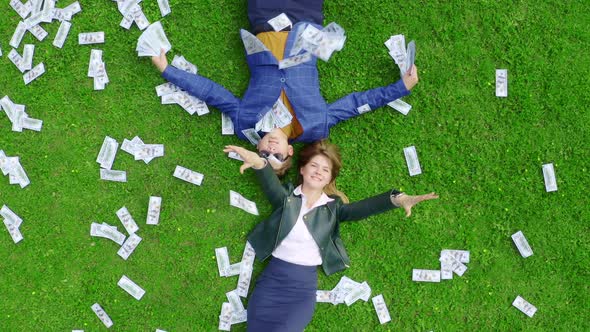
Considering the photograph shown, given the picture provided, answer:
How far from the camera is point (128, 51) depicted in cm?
429

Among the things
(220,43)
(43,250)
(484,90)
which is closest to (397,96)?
(484,90)

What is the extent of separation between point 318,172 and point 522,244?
220cm

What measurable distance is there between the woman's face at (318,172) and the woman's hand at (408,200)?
62 centimetres

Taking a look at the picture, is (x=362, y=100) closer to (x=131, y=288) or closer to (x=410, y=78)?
(x=410, y=78)

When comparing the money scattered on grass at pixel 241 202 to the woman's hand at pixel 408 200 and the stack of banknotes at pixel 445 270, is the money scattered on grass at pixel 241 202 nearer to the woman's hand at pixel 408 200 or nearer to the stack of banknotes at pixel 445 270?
the woman's hand at pixel 408 200

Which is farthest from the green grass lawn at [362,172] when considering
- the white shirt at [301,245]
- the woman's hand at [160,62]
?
the white shirt at [301,245]

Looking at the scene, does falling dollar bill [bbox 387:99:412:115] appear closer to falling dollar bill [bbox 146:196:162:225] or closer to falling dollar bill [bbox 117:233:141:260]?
falling dollar bill [bbox 146:196:162:225]

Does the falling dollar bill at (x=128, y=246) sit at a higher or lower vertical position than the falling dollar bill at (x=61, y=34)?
lower

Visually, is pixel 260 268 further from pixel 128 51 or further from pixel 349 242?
pixel 128 51

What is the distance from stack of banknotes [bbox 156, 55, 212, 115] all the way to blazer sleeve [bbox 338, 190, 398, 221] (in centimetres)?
162

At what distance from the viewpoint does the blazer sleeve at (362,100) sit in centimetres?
405

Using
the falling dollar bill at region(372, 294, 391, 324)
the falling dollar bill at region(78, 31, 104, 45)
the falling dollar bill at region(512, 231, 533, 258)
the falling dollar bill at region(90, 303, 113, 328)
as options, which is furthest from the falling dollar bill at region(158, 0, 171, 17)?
the falling dollar bill at region(512, 231, 533, 258)

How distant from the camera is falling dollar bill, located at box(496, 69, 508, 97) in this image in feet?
14.3

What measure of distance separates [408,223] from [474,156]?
3.01ft
